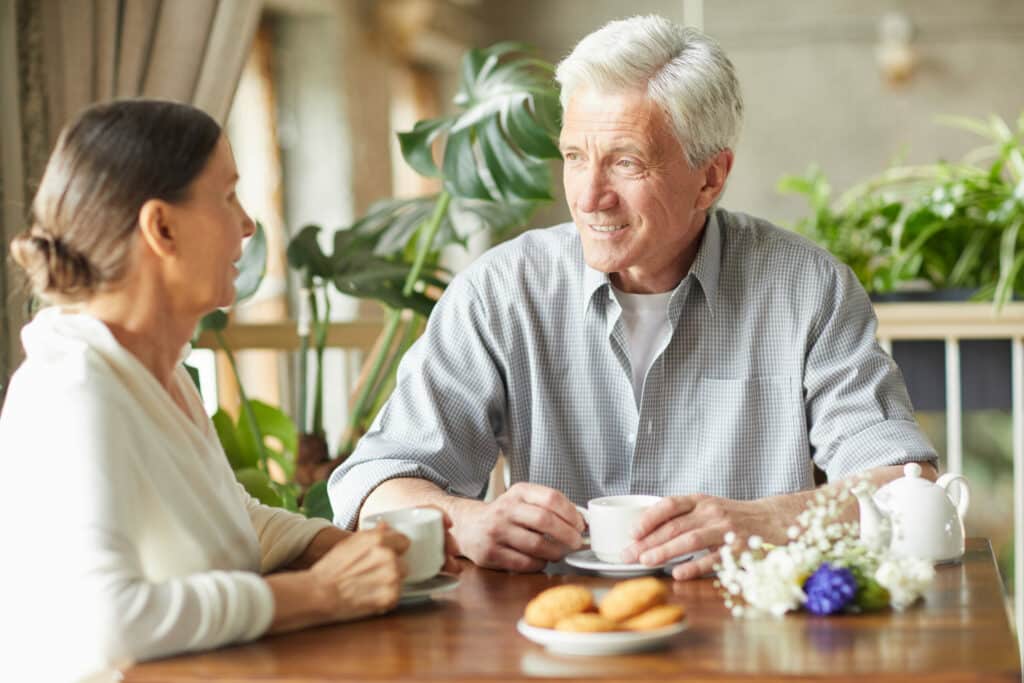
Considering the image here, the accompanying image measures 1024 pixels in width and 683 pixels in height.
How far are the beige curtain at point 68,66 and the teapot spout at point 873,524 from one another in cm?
180

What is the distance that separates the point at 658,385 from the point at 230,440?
4.04 ft

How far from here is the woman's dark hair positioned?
3.74 feet

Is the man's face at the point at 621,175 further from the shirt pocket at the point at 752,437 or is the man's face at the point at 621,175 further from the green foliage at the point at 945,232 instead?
the green foliage at the point at 945,232

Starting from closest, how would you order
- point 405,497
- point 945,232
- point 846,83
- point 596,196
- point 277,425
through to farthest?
point 405,497 < point 596,196 < point 277,425 < point 945,232 < point 846,83

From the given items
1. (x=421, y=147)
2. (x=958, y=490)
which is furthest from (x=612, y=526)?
(x=421, y=147)

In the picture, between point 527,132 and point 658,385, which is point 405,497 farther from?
point 527,132

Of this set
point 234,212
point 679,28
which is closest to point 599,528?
point 234,212

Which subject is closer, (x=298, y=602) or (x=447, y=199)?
(x=298, y=602)

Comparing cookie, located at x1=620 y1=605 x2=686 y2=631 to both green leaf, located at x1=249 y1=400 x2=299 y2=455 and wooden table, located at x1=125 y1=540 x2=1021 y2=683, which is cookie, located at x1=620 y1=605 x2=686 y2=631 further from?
green leaf, located at x1=249 y1=400 x2=299 y2=455

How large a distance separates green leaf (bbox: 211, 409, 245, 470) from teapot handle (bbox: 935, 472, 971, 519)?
1.66 m

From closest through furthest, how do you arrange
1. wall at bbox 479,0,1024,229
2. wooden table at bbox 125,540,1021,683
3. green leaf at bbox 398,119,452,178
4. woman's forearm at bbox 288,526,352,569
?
wooden table at bbox 125,540,1021,683, woman's forearm at bbox 288,526,352,569, green leaf at bbox 398,119,452,178, wall at bbox 479,0,1024,229

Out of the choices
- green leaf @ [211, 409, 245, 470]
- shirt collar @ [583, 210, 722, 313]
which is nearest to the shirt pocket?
shirt collar @ [583, 210, 722, 313]

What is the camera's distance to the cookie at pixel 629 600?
1.12 m

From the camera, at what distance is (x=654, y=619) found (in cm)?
111
